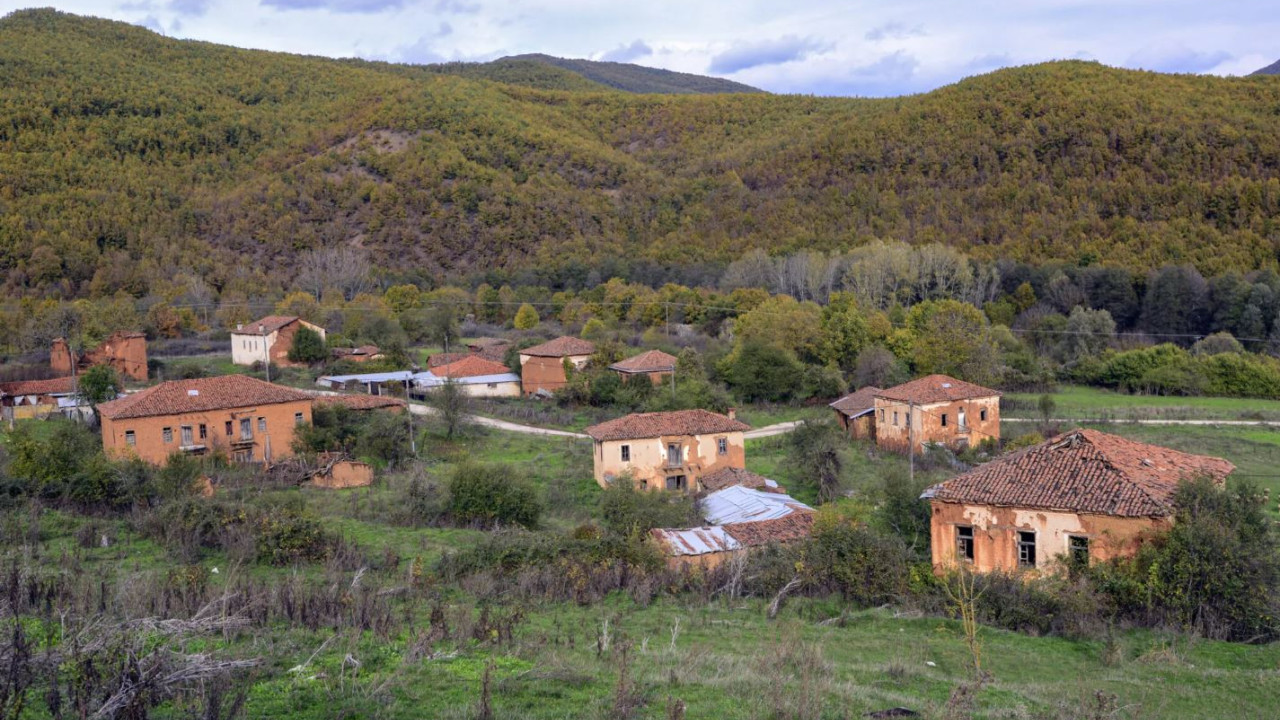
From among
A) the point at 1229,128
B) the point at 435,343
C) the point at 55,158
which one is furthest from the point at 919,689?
the point at 55,158

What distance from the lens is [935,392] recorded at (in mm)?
37281

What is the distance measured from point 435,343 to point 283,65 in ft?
317

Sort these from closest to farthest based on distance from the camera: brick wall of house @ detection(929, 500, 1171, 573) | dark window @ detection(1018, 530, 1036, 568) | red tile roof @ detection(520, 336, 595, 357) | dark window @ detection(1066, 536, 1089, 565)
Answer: brick wall of house @ detection(929, 500, 1171, 573) < dark window @ detection(1066, 536, 1089, 565) < dark window @ detection(1018, 530, 1036, 568) < red tile roof @ detection(520, 336, 595, 357)

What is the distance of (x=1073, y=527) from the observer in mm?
17703

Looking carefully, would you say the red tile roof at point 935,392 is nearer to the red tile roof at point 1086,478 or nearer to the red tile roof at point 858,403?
the red tile roof at point 858,403

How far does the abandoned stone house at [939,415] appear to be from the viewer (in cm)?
3685

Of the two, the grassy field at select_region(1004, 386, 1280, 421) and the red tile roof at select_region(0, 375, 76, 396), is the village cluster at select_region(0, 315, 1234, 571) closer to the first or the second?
the red tile roof at select_region(0, 375, 76, 396)

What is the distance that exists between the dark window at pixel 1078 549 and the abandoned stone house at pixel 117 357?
135ft

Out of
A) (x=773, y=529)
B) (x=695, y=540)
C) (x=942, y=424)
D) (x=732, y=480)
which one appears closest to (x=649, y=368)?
(x=942, y=424)

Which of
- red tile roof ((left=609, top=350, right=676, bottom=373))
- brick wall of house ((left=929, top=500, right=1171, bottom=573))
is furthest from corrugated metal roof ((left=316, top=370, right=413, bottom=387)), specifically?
brick wall of house ((left=929, top=500, right=1171, bottom=573))

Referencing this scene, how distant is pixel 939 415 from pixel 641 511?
17.6m

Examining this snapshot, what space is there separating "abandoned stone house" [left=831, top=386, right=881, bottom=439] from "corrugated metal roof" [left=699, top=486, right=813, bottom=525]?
1340cm

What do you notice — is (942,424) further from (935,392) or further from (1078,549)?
(1078,549)

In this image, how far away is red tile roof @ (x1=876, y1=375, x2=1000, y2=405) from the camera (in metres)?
36.9
